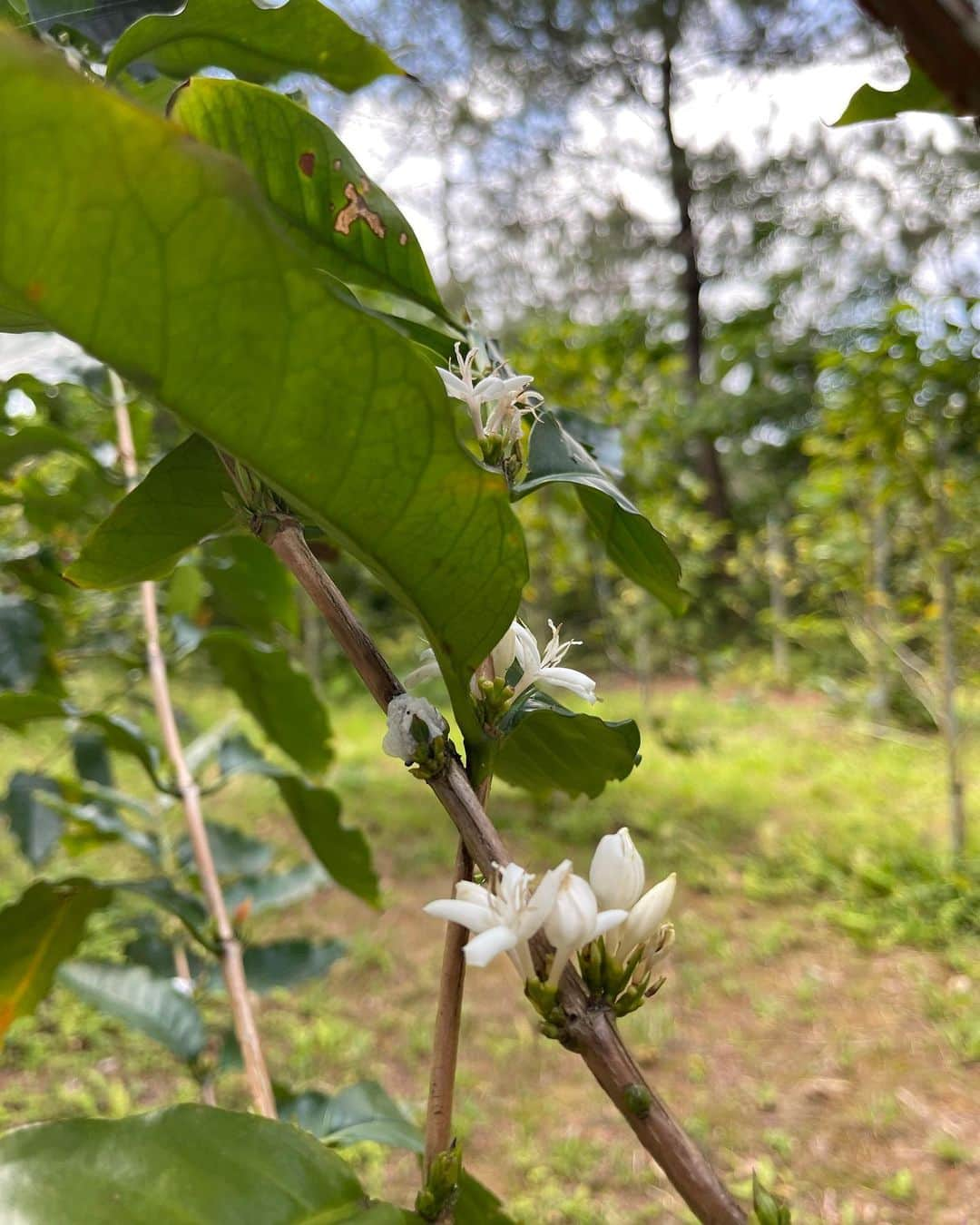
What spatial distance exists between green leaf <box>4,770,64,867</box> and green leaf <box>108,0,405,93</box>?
64 cm

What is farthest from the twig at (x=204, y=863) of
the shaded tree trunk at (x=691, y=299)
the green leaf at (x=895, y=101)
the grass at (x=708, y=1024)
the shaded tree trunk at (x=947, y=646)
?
the shaded tree trunk at (x=691, y=299)

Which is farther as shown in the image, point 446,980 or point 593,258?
point 593,258

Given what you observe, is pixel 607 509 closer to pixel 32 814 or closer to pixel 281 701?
pixel 281 701

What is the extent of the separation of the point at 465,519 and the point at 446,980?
12 centimetres

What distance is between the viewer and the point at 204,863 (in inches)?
23.0

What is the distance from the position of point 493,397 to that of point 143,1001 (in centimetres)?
56

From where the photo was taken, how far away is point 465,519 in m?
0.23

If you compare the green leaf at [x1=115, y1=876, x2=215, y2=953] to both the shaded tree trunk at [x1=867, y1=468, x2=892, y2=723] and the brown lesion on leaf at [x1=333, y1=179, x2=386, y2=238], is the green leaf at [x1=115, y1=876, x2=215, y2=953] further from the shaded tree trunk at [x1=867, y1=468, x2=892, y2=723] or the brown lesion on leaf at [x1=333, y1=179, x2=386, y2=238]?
the shaded tree trunk at [x1=867, y1=468, x2=892, y2=723]

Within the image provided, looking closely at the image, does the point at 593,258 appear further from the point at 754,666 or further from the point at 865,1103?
the point at 865,1103

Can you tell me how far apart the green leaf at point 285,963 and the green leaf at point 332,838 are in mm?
193

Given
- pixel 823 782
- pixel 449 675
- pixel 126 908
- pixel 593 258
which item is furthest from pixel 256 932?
pixel 593 258

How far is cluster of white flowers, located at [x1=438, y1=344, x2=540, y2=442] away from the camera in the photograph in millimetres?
295

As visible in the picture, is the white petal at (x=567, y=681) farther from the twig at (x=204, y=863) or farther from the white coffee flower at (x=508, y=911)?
the twig at (x=204, y=863)

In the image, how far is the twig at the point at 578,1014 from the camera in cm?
21
